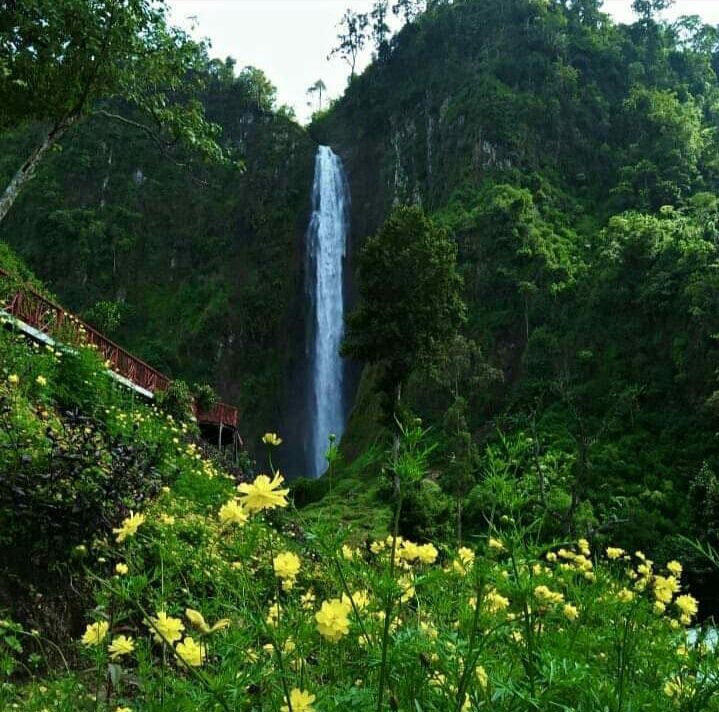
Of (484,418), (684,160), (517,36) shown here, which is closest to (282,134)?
(517,36)

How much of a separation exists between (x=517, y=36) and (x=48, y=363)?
4622 centimetres

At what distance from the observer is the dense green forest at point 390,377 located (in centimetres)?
159

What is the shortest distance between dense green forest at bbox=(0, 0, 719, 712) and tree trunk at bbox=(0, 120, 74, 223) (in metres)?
0.12

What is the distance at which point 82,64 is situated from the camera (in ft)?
31.4

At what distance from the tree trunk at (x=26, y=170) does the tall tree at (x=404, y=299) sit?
31.0ft

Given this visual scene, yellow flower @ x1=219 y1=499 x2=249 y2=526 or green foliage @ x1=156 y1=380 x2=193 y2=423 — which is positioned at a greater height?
yellow flower @ x1=219 y1=499 x2=249 y2=526

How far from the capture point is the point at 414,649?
1.47 meters

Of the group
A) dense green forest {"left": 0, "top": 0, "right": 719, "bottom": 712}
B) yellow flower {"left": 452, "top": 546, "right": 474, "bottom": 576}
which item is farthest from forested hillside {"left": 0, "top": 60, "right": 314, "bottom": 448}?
yellow flower {"left": 452, "top": 546, "right": 474, "bottom": 576}

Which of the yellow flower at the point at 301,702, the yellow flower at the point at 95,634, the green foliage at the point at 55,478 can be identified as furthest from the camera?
the green foliage at the point at 55,478

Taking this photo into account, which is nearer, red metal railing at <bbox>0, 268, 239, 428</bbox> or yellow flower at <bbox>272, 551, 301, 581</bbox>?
yellow flower at <bbox>272, 551, 301, 581</bbox>

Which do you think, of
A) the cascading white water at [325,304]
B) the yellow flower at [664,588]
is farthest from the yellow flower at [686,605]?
the cascading white water at [325,304]

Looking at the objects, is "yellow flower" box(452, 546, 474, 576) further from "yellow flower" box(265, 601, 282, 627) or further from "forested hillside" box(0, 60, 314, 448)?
"forested hillside" box(0, 60, 314, 448)

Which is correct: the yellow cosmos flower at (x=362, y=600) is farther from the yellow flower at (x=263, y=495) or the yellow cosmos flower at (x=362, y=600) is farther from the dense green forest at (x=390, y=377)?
the yellow flower at (x=263, y=495)

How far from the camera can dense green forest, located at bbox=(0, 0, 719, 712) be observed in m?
1.59
